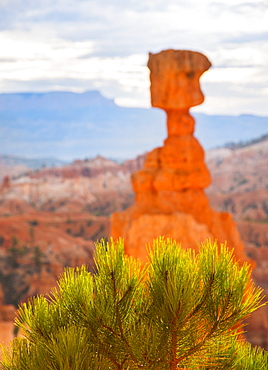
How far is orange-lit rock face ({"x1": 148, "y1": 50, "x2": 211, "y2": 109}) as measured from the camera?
12.9 meters

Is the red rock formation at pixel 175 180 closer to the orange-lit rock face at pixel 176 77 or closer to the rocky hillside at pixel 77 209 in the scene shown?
the orange-lit rock face at pixel 176 77

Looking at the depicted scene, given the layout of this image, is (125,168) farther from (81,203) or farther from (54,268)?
(54,268)

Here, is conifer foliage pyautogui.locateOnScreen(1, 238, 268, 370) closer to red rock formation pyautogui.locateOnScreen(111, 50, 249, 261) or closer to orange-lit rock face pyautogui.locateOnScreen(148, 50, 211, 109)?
red rock formation pyautogui.locateOnScreen(111, 50, 249, 261)

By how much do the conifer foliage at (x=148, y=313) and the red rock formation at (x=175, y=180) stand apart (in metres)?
7.50

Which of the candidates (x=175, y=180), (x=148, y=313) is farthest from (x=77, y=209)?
(x=148, y=313)

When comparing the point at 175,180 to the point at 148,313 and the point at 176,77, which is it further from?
the point at 148,313

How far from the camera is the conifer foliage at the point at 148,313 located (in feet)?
14.4

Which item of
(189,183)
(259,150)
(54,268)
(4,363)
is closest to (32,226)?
(54,268)

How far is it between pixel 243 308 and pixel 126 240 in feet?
27.0

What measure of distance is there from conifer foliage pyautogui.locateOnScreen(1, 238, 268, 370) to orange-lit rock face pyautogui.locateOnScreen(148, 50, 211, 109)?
8819 millimetres

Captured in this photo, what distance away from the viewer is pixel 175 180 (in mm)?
13406

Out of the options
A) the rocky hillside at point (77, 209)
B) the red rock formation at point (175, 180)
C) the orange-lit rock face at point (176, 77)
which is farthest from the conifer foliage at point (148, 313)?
the orange-lit rock face at point (176, 77)

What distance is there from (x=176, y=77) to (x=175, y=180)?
2.48 meters

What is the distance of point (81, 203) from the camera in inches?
2175
